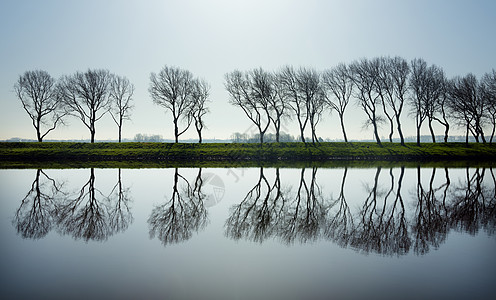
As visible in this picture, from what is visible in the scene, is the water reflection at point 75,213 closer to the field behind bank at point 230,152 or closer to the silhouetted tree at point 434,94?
the field behind bank at point 230,152

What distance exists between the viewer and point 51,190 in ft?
53.1

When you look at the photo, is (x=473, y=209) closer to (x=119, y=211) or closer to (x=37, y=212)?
(x=119, y=211)

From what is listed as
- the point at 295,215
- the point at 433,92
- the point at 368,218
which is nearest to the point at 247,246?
the point at 295,215

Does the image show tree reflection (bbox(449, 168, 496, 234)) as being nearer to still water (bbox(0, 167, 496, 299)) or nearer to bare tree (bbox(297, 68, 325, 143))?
still water (bbox(0, 167, 496, 299))

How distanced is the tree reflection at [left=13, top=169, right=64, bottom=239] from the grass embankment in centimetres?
2960

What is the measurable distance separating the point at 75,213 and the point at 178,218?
3.99 m

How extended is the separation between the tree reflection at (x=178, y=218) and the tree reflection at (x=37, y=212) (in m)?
3.16

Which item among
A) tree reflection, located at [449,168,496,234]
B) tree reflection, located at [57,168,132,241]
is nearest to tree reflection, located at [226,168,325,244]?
tree reflection, located at [57,168,132,241]

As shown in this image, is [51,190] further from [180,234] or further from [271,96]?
[271,96]

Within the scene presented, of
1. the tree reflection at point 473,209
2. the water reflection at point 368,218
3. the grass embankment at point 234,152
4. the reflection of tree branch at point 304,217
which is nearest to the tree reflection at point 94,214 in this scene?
the water reflection at point 368,218

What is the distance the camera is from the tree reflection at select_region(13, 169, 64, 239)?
9.04 metres

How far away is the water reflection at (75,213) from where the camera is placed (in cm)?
899

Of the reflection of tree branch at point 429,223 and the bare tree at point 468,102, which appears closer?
the reflection of tree branch at point 429,223

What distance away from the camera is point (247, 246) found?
7.65m
